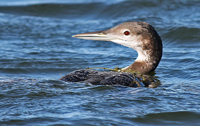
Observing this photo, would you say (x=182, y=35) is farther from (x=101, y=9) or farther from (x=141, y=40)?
(x=101, y=9)

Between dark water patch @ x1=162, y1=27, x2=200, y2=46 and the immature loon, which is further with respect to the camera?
dark water patch @ x1=162, y1=27, x2=200, y2=46

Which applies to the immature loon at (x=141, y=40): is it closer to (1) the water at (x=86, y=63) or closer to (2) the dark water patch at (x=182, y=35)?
(1) the water at (x=86, y=63)

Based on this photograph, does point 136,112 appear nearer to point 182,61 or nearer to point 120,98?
point 120,98

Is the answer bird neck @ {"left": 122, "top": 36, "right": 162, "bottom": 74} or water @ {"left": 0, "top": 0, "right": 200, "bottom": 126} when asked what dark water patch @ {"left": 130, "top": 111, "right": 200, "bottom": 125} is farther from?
bird neck @ {"left": 122, "top": 36, "right": 162, "bottom": 74}

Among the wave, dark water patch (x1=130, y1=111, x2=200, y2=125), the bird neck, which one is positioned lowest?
dark water patch (x1=130, y1=111, x2=200, y2=125)

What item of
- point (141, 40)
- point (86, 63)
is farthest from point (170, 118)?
point (86, 63)

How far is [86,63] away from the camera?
688 centimetres

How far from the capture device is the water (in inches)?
150

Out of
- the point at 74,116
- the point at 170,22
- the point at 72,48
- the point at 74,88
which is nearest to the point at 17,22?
the point at 72,48

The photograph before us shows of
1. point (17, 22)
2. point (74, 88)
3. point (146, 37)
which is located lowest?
point (74, 88)

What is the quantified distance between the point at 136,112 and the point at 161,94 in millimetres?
687

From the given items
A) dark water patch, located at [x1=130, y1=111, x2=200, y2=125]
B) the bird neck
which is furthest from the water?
the bird neck

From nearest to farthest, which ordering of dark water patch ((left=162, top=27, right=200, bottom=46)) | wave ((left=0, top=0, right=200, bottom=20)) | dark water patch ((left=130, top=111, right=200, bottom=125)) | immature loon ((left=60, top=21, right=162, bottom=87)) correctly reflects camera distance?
dark water patch ((left=130, top=111, right=200, bottom=125)) < immature loon ((left=60, top=21, right=162, bottom=87)) < dark water patch ((left=162, top=27, right=200, bottom=46)) < wave ((left=0, top=0, right=200, bottom=20))

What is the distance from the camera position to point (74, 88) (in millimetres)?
4387
